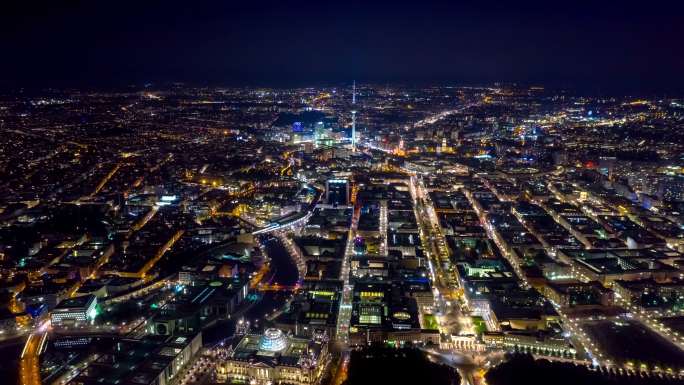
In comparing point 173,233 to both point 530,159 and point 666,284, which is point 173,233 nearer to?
point 666,284

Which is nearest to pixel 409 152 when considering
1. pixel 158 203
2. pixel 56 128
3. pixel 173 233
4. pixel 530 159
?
pixel 530 159

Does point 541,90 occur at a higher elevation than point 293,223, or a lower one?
higher

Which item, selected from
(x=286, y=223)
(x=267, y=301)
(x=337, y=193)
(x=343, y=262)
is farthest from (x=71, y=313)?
(x=337, y=193)

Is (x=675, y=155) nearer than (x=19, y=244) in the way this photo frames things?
No

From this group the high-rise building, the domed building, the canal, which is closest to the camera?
the domed building

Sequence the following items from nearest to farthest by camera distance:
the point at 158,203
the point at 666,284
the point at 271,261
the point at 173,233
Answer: the point at 666,284 < the point at 271,261 < the point at 173,233 < the point at 158,203

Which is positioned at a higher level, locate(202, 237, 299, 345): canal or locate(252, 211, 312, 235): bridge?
locate(252, 211, 312, 235): bridge

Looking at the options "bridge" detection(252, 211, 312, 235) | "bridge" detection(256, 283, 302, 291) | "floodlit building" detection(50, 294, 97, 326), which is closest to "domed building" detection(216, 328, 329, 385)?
"bridge" detection(256, 283, 302, 291)

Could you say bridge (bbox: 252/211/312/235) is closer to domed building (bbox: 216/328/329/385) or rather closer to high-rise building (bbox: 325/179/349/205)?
high-rise building (bbox: 325/179/349/205)
